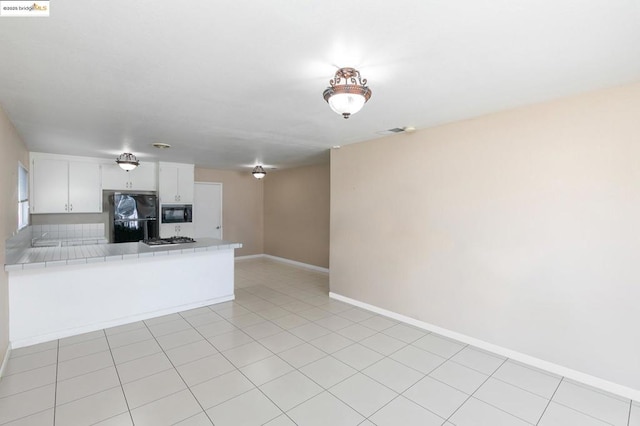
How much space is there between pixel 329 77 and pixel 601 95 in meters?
2.18

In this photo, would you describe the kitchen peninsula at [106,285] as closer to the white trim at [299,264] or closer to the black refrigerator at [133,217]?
the black refrigerator at [133,217]

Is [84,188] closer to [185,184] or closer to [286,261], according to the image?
[185,184]

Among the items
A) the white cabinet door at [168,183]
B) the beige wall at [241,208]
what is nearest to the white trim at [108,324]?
the white cabinet door at [168,183]

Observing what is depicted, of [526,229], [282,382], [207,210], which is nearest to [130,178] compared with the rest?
[207,210]

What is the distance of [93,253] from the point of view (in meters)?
3.54

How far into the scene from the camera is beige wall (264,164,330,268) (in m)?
6.41

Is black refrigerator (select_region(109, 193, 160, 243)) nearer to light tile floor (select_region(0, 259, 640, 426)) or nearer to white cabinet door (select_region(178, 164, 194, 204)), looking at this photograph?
white cabinet door (select_region(178, 164, 194, 204))

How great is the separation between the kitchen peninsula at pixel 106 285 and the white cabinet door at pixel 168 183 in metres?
1.96

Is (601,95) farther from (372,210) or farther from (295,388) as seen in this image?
(295,388)

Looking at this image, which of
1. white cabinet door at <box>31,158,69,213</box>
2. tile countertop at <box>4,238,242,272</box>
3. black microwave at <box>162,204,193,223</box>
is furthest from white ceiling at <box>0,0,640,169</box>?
black microwave at <box>162,204,193,223</box>

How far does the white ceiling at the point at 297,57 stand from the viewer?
55.3 inches

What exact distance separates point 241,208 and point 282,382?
5817 millimetres

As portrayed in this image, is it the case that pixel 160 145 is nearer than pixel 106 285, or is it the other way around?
pixel 106 285

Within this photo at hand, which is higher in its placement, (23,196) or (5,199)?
(23,196)
